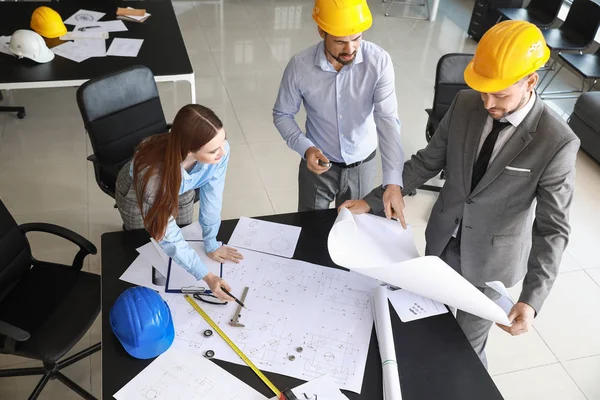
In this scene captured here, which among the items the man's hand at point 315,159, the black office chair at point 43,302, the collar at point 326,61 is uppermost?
the collar at point 326,61

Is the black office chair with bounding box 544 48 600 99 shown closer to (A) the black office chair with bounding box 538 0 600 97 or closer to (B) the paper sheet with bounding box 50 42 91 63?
(A) the black office chair with bounding box 538 0 600 97

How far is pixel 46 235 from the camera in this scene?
3.45 metres

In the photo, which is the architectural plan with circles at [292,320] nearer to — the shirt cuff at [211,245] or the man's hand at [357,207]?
the shirt cuff at [211,245]

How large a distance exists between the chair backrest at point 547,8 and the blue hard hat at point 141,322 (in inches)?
212

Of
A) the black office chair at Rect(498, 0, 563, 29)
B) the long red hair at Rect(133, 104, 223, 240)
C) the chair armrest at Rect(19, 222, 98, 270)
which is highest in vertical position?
the long red hair at Rect(133, 104, 223, 240)

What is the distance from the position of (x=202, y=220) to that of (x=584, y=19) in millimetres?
4792

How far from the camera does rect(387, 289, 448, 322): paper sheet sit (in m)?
1.98

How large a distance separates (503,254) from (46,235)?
2802 mm

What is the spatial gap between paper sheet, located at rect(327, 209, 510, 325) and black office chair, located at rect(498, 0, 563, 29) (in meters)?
4.35

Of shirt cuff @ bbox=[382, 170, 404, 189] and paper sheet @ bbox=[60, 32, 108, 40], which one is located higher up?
shirt cuff @ bbox=[382, 170, 404, 189]

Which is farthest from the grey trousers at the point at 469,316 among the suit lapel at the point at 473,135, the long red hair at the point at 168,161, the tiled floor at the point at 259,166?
the long red hair at the point at 168,161

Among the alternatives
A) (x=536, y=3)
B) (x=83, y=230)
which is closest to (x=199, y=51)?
(x=83, y=230)

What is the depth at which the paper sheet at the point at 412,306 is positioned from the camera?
Result: 1.98m

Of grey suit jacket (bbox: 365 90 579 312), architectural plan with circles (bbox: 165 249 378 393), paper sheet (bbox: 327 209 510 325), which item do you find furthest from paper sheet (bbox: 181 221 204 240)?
grey suit jacket (bbox: 365 90 579 312)
